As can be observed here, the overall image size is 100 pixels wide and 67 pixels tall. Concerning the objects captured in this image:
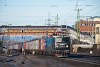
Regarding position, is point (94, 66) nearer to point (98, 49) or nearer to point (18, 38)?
point (98, 49)

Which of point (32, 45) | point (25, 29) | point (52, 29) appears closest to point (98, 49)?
point (32, 45)

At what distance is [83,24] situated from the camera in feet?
459

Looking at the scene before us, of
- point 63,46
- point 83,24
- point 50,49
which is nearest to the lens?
point 63,46

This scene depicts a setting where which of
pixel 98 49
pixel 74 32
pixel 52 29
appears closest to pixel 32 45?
pixel 98 49

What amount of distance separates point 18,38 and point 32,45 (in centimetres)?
3975

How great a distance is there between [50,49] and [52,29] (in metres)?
53.9

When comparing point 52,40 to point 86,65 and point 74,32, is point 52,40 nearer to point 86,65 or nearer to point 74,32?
point 86,65

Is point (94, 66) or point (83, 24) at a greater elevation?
point (83, 24)

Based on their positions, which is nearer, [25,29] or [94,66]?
[94,66]

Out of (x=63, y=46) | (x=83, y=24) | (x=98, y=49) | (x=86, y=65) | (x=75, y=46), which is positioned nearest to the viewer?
(x=86, y=65)

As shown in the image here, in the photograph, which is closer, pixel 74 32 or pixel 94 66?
pixel 94 66

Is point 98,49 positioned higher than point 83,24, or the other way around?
point 83,24

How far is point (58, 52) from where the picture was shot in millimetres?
43125

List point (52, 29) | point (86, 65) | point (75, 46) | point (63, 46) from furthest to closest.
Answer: point (52, 29) → point (75, 46) → point (63, 46) → point (86, 65)
